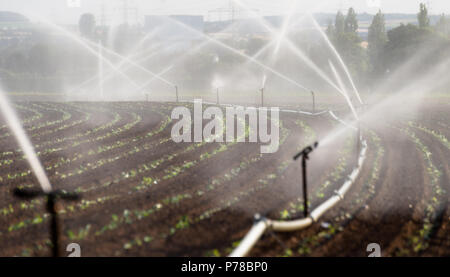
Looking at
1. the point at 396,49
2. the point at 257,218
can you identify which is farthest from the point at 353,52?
the point at 257,218

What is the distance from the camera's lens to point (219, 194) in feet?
35.3

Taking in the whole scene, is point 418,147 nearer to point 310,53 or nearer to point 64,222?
point 64,222

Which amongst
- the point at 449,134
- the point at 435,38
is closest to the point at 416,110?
the point at 449,134

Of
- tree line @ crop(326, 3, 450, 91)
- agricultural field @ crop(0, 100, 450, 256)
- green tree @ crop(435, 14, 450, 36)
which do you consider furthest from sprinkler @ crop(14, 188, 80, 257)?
green tree @ crop(435, 14, 450, 36)

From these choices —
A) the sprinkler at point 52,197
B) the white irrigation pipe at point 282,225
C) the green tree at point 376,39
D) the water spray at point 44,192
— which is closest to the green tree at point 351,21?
the green tree at point 376,39

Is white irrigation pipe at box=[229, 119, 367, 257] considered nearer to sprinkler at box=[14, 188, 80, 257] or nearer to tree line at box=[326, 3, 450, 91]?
sprinkler at box=[14, 188, 80, 257]

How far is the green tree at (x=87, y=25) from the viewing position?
4008 inches

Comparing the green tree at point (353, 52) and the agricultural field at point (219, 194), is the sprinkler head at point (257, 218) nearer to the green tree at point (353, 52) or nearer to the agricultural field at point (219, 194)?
the agricultural field at point (219, 194)

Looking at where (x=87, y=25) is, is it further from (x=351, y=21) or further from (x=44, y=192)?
(x=44, y=192)

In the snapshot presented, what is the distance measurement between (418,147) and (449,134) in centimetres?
368

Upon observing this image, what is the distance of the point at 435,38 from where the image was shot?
1702 inches

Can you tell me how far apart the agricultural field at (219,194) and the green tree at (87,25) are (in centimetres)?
9027

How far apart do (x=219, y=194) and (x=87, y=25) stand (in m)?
103

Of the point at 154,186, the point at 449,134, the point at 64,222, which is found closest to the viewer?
the point at 64,222
